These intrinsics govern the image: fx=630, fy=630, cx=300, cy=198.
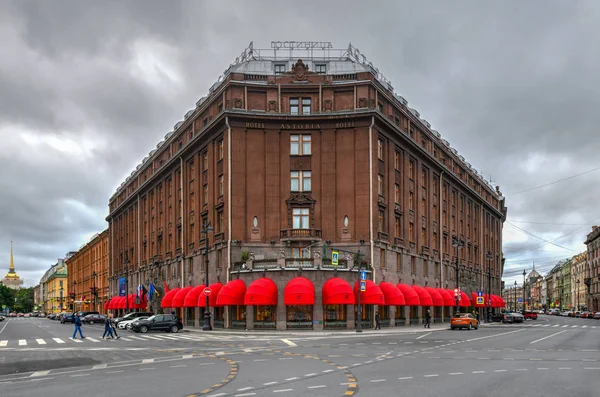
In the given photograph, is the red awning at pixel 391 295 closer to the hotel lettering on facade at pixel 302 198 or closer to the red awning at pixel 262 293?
the hotel lettering on facade at pixel 302 198

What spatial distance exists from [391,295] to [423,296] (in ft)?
29.1

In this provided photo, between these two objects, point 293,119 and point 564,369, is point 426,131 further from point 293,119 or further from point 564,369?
point 564,369

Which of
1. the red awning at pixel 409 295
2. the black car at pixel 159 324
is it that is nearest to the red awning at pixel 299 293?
the black car at pixel 159 324

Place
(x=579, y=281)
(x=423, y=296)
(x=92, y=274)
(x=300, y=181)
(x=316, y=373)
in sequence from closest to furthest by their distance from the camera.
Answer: (x=316, y=373), (x=300, y=181), (x=423, y=296), (x=92, y=274), (x=579, y=281)

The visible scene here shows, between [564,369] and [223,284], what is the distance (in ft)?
134

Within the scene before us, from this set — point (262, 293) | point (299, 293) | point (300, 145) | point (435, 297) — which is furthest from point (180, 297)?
point (435, 297)

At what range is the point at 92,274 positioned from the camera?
427 feet

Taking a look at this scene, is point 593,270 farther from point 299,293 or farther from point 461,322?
point 299,293

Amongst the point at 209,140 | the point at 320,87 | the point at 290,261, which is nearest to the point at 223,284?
the point at 290,261

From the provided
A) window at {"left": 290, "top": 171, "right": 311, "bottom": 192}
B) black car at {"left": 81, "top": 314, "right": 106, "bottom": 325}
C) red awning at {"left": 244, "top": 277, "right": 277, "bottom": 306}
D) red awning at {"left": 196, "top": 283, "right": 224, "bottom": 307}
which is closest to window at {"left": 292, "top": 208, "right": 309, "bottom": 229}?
window at {"left": 290, "top": 171, "right": 311, "bottom": 192}

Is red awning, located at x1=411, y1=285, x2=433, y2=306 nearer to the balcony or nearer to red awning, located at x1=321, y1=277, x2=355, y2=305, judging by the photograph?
the balcony

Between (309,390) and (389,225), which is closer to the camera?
(309,390)

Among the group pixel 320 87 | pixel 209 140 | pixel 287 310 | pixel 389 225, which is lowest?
pixel 287 310

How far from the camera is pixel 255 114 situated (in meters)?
59.3
